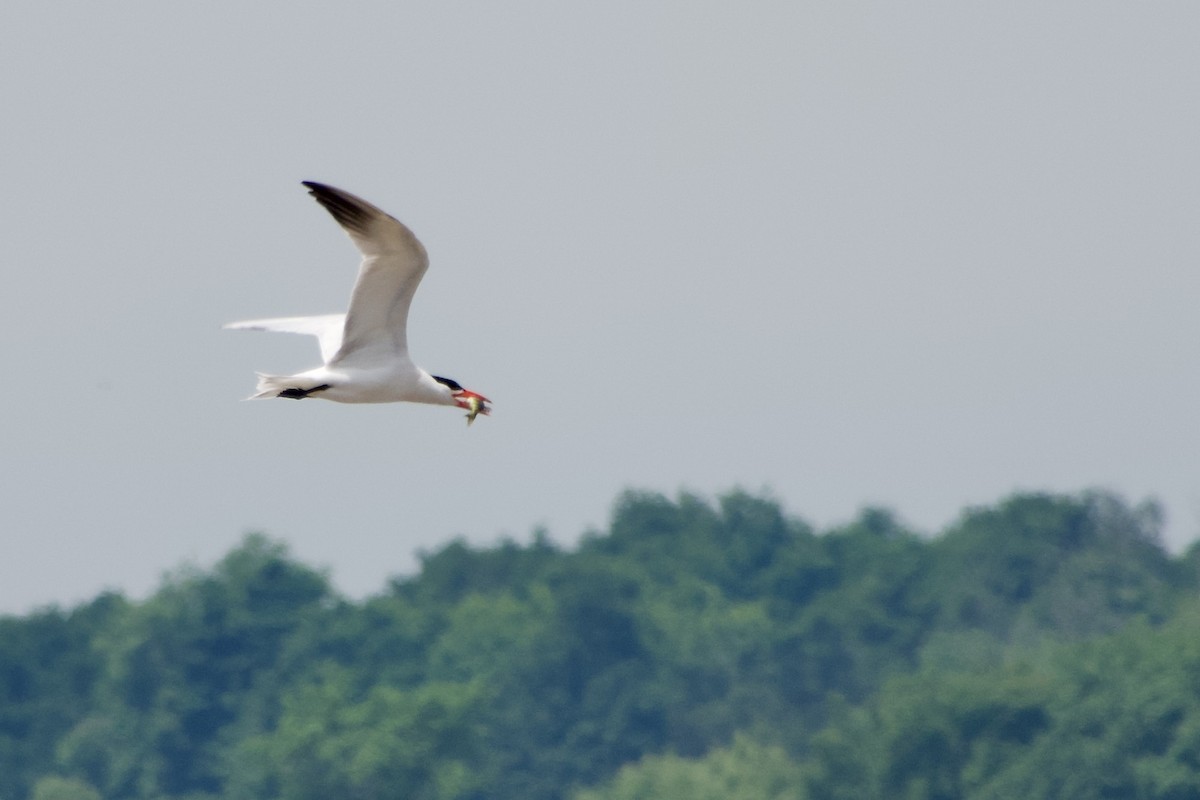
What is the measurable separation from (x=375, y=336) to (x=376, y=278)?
85 centimetres

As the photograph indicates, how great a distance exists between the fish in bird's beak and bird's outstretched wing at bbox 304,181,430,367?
978mm

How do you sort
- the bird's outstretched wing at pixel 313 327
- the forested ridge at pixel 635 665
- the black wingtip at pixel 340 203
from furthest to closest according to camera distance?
the forested ridge at pixel 635 665, the bird's outstretched wing at pixel 313 327, the black wingtip at pixel 340 203

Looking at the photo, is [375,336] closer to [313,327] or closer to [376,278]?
[376,278]

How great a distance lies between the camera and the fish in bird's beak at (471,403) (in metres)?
20.5

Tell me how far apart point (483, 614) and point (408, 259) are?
97.0 metres

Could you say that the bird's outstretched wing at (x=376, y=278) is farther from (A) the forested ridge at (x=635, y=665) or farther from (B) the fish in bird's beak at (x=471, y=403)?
(A) the forested ridge at (x=635, y=665)

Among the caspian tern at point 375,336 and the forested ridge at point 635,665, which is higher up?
the forested ridge at point 635,665

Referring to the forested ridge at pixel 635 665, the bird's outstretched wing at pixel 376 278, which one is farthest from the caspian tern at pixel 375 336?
the forested ridge at pixel 635 665

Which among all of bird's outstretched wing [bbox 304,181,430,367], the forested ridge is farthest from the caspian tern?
the forested ridge

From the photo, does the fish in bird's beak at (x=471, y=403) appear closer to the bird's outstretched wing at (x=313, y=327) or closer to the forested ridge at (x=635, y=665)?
the bird's outstretched wing at (x=313, y=327)

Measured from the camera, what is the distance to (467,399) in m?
20.7

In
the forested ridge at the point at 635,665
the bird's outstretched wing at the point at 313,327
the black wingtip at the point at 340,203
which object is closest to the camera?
the black wingtip at the point at 340,203

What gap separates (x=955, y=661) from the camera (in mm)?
104500

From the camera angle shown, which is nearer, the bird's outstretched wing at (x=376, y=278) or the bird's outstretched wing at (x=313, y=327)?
the bird's outstretched wing at (x=376, y=278)
